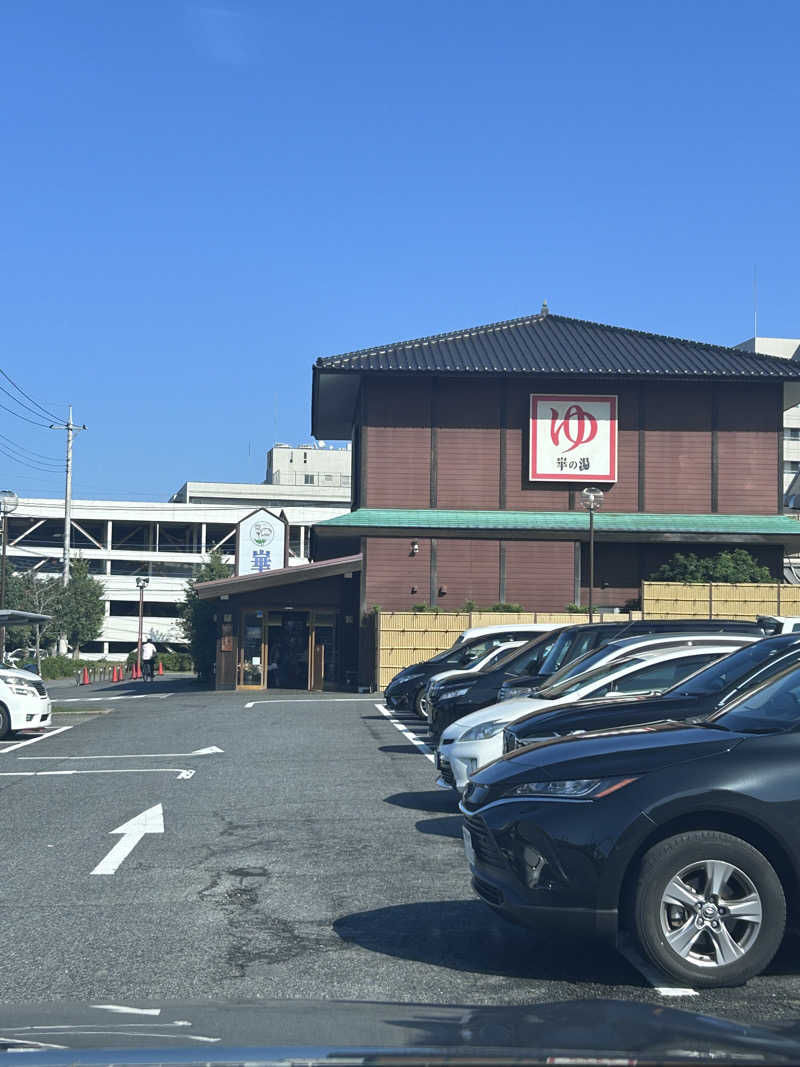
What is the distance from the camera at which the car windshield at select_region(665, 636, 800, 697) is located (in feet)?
28.0

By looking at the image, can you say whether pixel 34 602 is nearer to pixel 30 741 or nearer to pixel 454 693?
pixel 30 741

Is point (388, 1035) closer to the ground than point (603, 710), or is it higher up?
closer to the ground

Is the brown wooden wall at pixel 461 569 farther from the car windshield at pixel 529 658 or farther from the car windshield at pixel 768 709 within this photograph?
the car windshield at pixel 768 709

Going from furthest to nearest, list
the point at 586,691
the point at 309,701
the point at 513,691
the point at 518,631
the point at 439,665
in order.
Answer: the point at 309,701, the point at 439,665, the point at 518,631, the point at 513,691, the point at 586,691

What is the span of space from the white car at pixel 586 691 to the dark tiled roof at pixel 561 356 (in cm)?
2733

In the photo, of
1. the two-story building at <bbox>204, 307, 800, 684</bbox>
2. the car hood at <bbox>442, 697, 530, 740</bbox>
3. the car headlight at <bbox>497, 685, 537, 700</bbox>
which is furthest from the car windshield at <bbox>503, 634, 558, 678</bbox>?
the two-story building at <bbox>204, 307, 800, 684</bbox>

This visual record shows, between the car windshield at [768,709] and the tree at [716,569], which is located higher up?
the tree at [716,569]

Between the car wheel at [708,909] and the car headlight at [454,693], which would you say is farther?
the car headlight at [454,693]

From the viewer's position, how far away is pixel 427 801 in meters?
11.9

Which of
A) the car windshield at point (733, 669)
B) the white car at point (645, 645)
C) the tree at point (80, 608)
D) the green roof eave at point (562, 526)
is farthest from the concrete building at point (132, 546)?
the car windshield at point (733, 669)

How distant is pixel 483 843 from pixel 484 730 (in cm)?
487

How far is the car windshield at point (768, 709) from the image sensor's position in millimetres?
6219

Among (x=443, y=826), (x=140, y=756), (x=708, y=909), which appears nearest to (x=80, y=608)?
(x=140, y=756)

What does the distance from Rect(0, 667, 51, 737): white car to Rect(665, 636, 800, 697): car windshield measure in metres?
13.4
